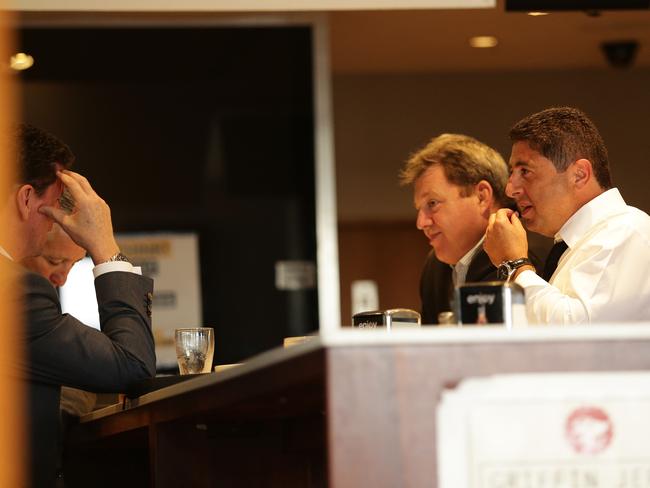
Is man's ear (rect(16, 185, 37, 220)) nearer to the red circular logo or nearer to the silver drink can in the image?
the silver drink can

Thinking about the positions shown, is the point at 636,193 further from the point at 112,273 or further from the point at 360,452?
the point at 360,452

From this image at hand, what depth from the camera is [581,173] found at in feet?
7.42

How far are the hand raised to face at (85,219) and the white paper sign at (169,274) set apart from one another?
298 centimetres

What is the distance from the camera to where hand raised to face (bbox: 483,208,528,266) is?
7.34ft

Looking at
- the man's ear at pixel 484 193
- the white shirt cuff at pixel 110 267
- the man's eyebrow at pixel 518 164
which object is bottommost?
the white shirt cuff at pixel 110 267

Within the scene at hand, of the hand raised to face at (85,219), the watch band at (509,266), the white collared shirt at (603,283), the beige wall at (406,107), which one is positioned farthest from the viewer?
the beige wall at (406,107)

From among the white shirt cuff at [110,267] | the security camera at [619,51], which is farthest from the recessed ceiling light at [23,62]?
the white shirt cuff at [110,267]

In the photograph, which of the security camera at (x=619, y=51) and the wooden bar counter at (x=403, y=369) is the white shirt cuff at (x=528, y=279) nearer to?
the wooden bar counter at (x=403, y=369)

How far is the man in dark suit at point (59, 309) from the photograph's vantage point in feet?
6.72

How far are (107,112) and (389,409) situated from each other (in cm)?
456

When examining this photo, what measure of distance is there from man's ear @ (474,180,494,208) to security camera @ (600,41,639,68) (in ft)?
9.29

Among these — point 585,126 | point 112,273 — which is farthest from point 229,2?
point 585,126

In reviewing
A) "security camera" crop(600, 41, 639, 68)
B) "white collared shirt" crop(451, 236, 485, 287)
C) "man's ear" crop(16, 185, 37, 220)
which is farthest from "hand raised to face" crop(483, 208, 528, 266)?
"security camera" crop(600, 41, 639, 68)

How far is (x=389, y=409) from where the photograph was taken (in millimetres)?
996
